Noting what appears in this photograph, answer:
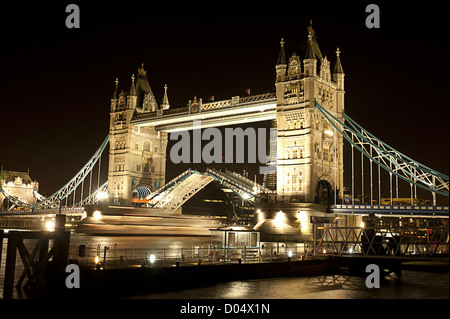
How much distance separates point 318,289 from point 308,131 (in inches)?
1141

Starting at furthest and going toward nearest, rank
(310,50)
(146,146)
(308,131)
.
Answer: (146,146), (310,50), (308,131)

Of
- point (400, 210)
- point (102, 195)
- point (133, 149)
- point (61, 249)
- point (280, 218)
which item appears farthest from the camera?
point (102, 195)

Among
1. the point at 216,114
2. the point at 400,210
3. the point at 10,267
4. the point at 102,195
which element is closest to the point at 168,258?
the point at 10,267

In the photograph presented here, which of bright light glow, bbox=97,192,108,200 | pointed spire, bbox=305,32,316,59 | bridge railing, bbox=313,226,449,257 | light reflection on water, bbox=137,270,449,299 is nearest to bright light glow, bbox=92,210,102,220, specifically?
bright light glow, bbox=97,192,108,200

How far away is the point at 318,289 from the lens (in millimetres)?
21688

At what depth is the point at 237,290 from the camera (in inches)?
808

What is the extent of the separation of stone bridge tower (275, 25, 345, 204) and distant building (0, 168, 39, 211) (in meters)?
70.7

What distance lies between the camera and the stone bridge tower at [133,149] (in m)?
67.6

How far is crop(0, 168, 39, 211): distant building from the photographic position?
104750 mm

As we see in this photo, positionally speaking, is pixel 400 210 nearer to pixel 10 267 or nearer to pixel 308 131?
pixel 308 131

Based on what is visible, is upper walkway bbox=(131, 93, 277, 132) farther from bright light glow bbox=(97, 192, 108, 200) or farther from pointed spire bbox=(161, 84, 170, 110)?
bright light glow bbox=(97, 192, 108, 200)

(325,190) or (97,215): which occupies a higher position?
(325,190)
